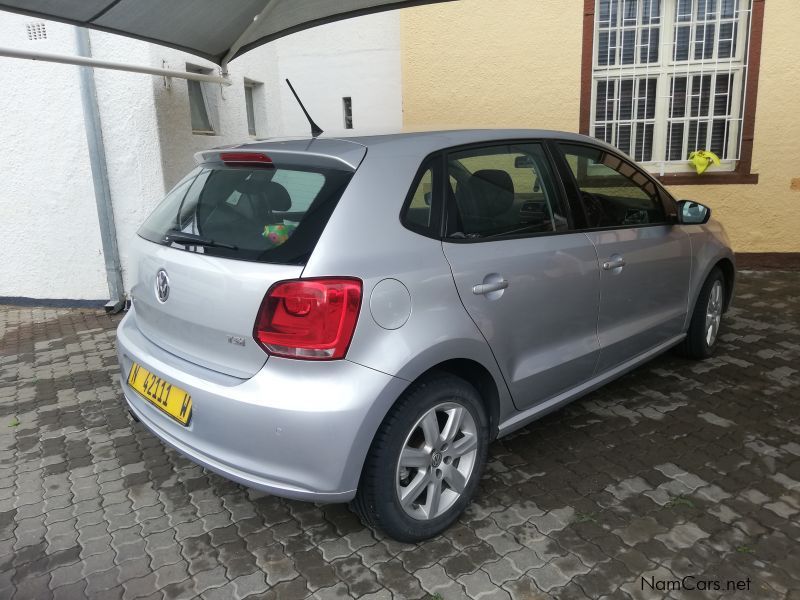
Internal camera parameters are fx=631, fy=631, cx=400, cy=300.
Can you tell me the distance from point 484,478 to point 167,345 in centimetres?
159

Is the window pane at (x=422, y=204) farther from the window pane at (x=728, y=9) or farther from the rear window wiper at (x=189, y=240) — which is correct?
the window pane at (x=728, y=9)

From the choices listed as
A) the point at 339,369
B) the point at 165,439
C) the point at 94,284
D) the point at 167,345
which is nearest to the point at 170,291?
the point at 167,345

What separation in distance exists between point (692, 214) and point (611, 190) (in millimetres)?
711

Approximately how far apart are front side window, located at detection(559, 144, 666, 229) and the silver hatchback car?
0.12 ft

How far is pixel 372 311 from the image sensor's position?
7.20 ft

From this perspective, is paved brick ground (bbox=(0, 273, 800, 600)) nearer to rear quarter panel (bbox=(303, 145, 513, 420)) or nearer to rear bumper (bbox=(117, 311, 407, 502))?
rear bumper (bbox=(117, 311, 407, 502))

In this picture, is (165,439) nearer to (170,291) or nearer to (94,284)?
(170,291)

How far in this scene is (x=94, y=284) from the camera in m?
6.40

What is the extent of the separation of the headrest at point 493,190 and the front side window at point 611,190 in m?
0.52

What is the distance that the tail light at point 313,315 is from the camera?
2137 mm

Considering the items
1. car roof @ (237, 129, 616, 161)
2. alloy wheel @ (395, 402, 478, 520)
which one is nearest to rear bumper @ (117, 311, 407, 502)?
alloy wheel @ (395, 402, 478, 520)

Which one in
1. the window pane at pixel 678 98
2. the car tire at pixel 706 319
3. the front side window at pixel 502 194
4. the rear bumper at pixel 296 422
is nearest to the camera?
the rear bumper at pixel 296 422

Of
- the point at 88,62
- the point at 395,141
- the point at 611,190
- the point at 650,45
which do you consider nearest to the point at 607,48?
the point at 650,45

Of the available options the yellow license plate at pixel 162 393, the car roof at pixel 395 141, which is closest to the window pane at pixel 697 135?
the car roof at pixel 395 141
